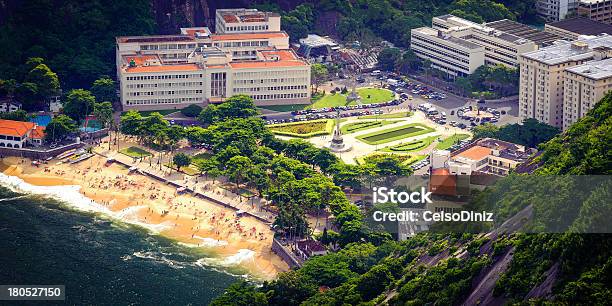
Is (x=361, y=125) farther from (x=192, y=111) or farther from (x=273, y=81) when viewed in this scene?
(x=192, y=111)

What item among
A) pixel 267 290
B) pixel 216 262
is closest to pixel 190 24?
pixel 216 262

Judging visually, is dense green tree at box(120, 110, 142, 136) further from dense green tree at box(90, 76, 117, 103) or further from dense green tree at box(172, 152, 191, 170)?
dense green tree at box(172, 152, 191, 170)

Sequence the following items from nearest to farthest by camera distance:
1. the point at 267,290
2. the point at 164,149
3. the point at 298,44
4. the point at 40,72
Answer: the point at 267,290 < the point at 164,149 < the point at 40,72 < the point at 298,44

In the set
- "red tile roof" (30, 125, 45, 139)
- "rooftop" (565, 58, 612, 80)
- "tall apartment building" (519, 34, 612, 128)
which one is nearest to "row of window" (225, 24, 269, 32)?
"red tile roof" (30, 125, 45, 139)

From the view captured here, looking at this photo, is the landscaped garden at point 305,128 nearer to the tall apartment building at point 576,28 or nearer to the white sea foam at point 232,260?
the white sea foam at point 232,260

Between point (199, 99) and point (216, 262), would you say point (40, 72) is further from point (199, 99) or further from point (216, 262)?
point (216, 262)
